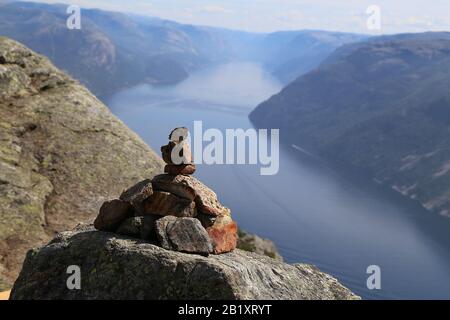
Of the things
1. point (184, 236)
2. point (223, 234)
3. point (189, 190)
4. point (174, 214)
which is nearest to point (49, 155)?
point (189, 190)

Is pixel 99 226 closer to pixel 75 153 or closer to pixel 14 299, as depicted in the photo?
pixel 14 299

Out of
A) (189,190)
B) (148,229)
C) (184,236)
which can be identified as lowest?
(184,236)

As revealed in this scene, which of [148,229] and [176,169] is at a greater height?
[176,169]

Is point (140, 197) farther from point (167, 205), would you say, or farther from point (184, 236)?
point (184, 236)

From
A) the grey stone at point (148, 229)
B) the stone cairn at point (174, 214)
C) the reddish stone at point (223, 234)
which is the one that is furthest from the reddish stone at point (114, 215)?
the reddish stone at point (223, 234)

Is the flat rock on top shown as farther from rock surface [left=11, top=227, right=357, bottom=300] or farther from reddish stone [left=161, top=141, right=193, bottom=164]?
rock surface [left=11, top=227, right=357, bottom=300]

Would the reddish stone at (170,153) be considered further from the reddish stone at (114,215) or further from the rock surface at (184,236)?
the rock surface at (184,236)
